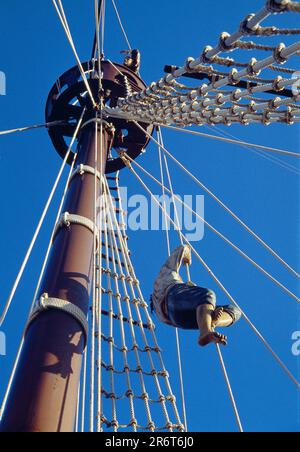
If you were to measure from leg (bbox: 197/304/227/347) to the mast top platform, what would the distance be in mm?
4014

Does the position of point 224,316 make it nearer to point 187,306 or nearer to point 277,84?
point 187,306

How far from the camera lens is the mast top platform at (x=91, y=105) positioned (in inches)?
281

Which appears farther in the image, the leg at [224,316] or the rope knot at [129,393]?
the rope knot at [129,393]

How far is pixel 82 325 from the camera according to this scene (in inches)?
144

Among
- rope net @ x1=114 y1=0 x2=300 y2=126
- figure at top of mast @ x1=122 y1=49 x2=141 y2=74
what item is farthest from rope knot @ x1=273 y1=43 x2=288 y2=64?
figure at top of mast @ x1=122 y1=49 x2=141 y2=74

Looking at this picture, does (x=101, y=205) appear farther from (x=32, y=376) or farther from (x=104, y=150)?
(x=32, y=376)

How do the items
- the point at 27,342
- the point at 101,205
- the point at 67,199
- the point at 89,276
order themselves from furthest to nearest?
the point at 101,205 → the point at 67,199 → the point at 89,276 → the point at 27,342

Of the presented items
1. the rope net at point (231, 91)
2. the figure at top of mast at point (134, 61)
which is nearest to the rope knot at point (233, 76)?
the rope net at point (231, 91)

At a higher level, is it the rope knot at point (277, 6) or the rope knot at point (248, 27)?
the rope knot at point (248, 27)

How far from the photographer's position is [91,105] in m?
6.91

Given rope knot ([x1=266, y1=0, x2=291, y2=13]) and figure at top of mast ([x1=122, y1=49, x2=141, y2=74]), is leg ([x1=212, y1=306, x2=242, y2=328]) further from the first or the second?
figure at top of mast ([x1=122, y1=49, x2=141, y2=74])

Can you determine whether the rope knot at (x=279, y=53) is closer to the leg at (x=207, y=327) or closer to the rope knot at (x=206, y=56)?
the rope knot at (x=206, y=56)
